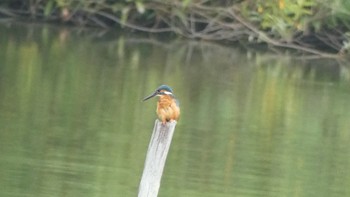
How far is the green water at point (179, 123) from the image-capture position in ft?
36.7

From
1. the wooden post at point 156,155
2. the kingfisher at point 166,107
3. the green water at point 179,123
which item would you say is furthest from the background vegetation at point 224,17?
the wooden post at point 156,155

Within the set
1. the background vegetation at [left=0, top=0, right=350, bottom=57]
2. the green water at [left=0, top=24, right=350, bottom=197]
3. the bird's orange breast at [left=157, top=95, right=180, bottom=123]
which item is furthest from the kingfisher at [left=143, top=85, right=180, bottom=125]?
the background vegetation at [left=0, top=0, right=350, bottom=57]

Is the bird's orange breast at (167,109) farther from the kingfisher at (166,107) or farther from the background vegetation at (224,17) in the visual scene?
the background vegetation at (224,17)

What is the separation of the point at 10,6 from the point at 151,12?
290 centimetres

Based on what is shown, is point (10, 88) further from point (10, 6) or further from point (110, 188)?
point (10, 6)

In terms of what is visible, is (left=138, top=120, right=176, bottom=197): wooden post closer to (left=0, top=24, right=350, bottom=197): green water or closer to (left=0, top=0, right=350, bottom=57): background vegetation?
(left=0, top=24, right=350, bottom=197): green water

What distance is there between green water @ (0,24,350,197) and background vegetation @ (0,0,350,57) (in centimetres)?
69

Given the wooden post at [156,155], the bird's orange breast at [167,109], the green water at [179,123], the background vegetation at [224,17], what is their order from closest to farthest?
the wooden post at [156,155]
the bird's orange breast at [167,109]
the green water at [179,123]
the background vegetation at [224,17]

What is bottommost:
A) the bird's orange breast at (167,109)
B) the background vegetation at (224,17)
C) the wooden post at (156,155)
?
the wooden post at (156,155)

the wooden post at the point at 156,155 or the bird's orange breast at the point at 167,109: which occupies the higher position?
the bird's orange breast at the point at 167,109

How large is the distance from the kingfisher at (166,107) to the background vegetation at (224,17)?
1505 centimetres

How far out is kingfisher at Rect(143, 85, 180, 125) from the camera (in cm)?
766

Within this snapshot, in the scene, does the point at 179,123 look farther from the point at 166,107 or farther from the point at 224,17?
the point at 224,17

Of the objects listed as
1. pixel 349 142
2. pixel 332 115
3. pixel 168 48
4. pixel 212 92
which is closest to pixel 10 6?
pixel 168 48
